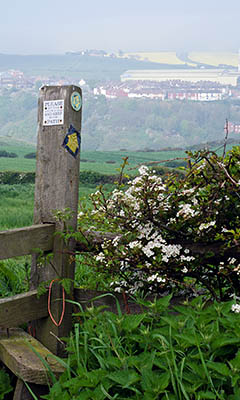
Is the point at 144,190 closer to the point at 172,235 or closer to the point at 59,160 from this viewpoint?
the point at 172,235

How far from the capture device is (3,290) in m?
4.01

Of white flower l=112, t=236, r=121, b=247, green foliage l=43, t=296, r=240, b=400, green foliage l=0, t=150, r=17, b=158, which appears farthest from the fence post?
green foliage l=0, t=150, r=17, b=158

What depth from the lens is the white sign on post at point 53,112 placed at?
10.8 feet

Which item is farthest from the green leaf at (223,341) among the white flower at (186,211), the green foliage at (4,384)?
the green foliage at (4,384)

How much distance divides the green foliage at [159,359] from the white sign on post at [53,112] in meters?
1.31

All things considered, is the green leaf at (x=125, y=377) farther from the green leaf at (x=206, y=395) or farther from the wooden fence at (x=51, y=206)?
the wooden fence at (x=51, y=206)

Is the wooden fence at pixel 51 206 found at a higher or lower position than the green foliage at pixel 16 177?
higher

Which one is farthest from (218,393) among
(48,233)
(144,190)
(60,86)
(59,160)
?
(60,86)

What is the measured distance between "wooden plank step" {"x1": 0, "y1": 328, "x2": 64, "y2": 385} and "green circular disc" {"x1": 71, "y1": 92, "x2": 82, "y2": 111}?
1.57 metres

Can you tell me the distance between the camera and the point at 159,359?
239cm

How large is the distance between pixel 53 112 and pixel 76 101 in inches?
6.9

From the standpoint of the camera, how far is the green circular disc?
10.9 ft

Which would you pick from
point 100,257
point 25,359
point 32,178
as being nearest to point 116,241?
point 100,257

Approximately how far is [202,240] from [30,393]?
1.42 meters
